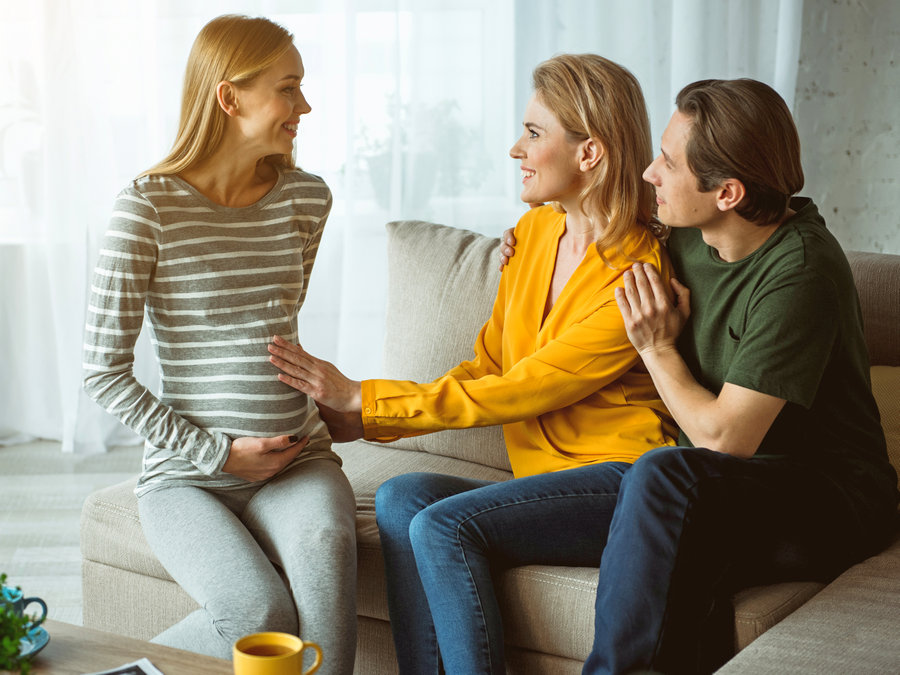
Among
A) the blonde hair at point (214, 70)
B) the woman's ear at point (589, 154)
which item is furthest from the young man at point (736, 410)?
the blonde hair at point (214, 70)

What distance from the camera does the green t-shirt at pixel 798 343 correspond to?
138 cm

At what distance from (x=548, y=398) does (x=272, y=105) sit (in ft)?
2.25

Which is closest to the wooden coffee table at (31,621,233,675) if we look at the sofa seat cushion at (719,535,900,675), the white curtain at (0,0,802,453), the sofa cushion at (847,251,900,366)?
the sofa seat cushion at (719,535,900,675)

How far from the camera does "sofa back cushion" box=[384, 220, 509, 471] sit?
200cm

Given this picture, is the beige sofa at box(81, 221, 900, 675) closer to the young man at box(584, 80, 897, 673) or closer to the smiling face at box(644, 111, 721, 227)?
the young man at box(584, 80, 897, 673)

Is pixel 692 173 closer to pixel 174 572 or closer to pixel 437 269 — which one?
pixel 437 269

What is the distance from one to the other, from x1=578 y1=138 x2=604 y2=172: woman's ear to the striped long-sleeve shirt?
0.52 metres

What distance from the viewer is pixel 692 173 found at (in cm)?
149

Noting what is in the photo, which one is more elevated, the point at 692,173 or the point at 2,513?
the point at 692,173

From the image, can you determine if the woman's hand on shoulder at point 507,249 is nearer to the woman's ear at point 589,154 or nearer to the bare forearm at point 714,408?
the woman's ear at point 589,154

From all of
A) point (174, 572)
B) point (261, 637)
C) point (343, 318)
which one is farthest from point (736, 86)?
point (343, 318)

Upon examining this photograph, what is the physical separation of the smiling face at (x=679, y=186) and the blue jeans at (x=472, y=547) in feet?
1.44

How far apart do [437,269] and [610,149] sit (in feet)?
1.87

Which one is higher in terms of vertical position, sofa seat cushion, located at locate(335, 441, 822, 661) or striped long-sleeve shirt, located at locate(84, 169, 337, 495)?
striped long-sleeve shirt, located at locate(84, 169, 337, 495)
